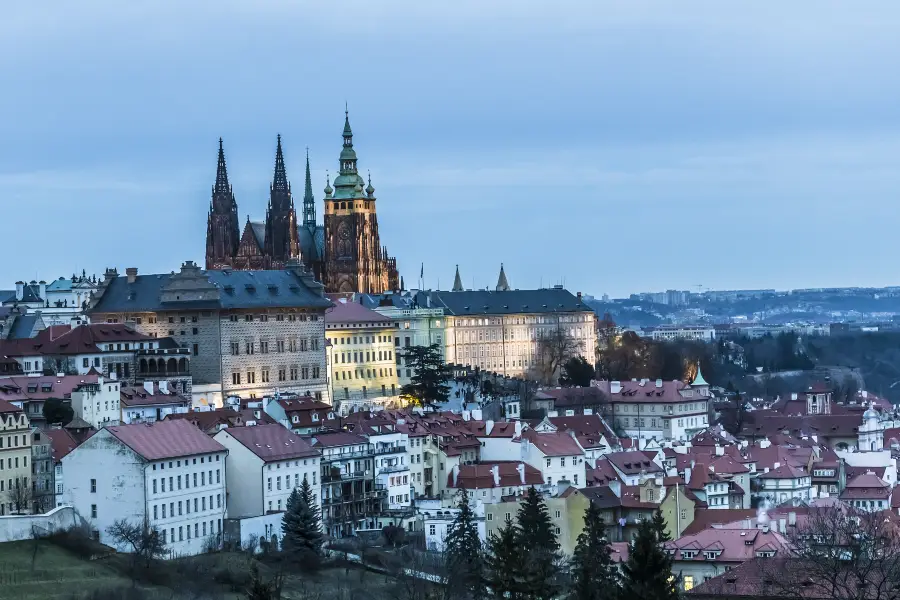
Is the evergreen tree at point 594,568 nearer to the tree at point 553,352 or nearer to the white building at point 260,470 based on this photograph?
the white building at point 260,470

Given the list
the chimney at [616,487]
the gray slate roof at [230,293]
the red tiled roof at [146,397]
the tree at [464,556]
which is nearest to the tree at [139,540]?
the tree at [464,556]

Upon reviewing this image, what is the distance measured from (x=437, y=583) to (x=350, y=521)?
1405cm

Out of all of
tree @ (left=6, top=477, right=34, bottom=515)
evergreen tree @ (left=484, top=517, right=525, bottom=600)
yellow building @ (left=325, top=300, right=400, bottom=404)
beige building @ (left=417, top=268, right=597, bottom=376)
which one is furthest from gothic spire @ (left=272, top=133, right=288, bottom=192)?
evergreen tree @ (left=484, top=517, right=525, bottom=600)

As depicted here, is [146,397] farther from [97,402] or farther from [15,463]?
[15,463]

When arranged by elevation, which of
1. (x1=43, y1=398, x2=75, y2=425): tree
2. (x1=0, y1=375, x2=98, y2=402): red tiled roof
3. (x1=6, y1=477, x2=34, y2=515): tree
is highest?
(x1=0, y1=375, x2=98, y2=402): red tiled roof

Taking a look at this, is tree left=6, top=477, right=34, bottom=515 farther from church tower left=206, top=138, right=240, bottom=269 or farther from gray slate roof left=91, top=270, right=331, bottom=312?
church tower left=206, top=138, right=240, bottom=269

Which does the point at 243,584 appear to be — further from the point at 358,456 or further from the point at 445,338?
the point at 445,338

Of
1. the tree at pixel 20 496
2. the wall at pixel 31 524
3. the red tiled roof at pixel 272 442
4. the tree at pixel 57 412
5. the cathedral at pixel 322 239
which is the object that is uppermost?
the cathedral at pixel 322 239

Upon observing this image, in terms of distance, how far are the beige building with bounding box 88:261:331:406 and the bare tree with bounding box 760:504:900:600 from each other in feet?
146

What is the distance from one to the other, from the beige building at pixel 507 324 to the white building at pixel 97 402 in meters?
72.0

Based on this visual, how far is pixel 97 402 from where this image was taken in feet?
318

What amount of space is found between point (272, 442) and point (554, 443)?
54.3 ft

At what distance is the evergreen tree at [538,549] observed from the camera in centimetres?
6500

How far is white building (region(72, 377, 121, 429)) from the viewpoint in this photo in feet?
314
